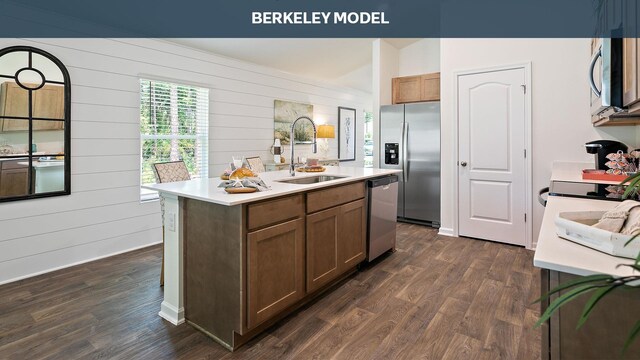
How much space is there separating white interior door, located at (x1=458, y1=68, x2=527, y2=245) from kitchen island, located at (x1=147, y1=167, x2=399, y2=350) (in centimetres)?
234

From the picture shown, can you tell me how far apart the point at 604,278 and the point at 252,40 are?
4687mm

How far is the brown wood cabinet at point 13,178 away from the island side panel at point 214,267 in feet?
6.46

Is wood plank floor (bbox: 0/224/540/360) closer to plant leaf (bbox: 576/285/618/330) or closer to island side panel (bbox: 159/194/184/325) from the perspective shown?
island side panel (bbox: 159/194/184/325)

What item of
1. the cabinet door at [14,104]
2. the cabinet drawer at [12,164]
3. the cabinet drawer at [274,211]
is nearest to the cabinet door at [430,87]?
the cabinet drawer at [274,211]

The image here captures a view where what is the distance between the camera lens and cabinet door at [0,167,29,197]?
9.83 feet

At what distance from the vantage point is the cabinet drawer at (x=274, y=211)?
2.01 meters

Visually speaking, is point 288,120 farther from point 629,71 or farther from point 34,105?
point 629,71

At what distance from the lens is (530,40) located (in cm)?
384

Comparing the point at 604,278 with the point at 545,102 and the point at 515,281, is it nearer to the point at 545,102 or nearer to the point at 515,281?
the point at 515,281

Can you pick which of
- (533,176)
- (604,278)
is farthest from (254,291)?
(533,176)

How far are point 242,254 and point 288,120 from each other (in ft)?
14.1

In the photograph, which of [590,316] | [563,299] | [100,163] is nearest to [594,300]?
[563,299]
